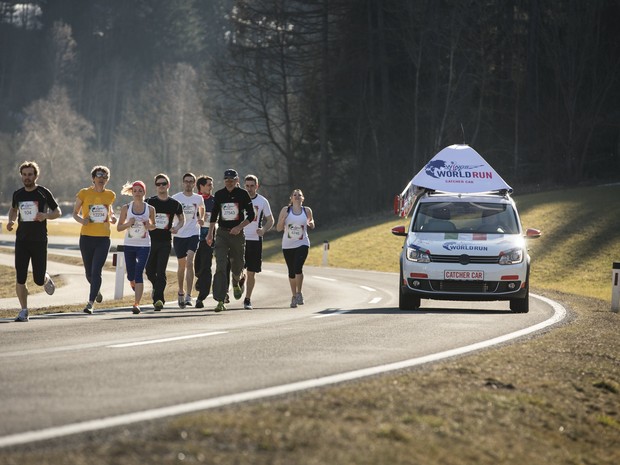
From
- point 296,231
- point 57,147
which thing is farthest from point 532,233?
point 57,147

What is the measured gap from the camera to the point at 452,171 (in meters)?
22.6

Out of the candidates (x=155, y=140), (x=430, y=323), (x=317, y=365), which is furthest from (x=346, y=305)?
(x=155, y=140)

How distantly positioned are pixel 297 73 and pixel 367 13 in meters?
5.01

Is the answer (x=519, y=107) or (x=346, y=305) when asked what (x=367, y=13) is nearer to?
(x=519, y=107)

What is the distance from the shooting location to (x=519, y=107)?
205 feet

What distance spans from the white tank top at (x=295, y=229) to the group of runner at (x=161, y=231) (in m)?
0.02

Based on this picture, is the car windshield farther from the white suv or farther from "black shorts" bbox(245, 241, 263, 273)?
"black shorts" bbox(245, 241, 263, 273)

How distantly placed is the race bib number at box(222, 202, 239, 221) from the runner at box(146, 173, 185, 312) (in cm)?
67

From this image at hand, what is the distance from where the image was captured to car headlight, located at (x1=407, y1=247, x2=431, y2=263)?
17000 millimetres

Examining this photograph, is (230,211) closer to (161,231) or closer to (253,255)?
(161,231)

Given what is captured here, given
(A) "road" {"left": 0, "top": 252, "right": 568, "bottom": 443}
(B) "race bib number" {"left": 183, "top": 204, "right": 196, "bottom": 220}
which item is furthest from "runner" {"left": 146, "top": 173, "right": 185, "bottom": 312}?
(B) "race bib number" {"left": 183, "top": 204, "right": 196, "bottom": 220}

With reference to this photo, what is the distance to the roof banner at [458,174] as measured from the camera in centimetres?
2192

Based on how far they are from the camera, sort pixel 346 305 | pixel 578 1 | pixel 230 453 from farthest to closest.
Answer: pixel 578 1, pixel 346 305, pixel 230 453

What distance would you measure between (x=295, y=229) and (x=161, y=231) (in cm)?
240
